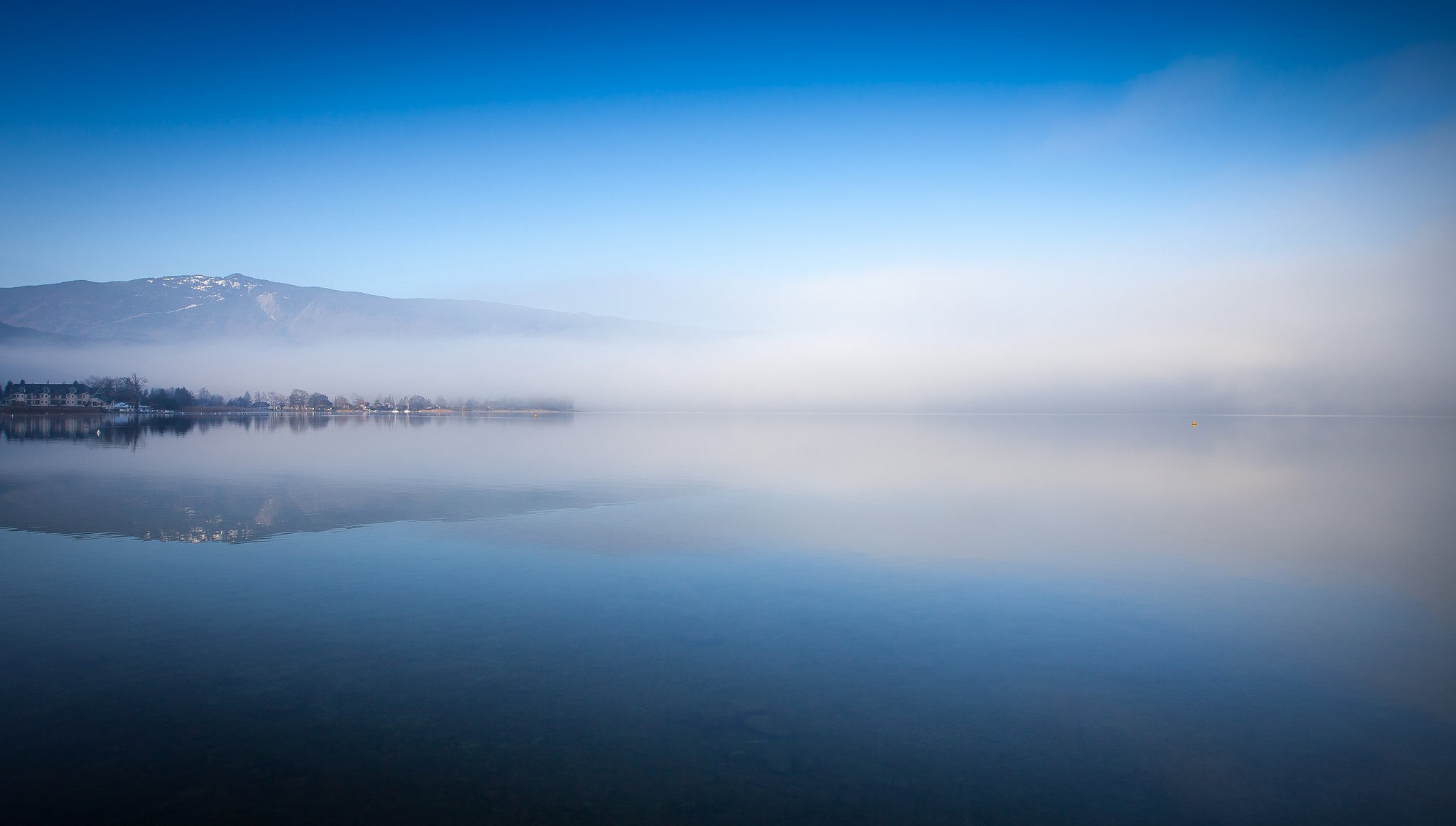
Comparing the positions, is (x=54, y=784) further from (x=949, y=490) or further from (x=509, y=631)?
(x=949, y=490)

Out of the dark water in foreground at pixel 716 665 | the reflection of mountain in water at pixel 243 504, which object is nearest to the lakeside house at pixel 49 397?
the reflection of mountain in water at pixel 243 504

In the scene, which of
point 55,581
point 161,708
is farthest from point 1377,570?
point 55,581

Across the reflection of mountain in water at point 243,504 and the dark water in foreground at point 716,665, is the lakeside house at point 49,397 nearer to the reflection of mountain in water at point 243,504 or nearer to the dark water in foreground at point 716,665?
the reflection of mountain in water at point 243,504

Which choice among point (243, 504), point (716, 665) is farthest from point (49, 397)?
point (716, 665)

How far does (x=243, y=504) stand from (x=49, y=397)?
7749 inches

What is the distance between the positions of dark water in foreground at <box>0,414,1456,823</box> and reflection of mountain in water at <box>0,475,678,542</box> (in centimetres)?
26

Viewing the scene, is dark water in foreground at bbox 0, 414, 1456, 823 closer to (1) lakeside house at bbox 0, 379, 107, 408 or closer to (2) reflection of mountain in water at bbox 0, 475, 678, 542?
(2) reflection of mountain in water at bbox 0, 475, 678, 542

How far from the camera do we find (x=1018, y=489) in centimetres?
2878

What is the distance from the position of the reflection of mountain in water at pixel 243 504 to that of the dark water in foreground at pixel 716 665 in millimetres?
262

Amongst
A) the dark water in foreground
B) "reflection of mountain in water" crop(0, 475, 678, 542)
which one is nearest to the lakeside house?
"reflection of mountain in water" crop(0, 475, 678, 542)

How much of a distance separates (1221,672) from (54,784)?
1339 centimetres

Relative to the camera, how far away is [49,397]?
159375 millimetres

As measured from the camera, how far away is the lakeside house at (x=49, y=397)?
157m

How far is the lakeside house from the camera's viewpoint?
15725 cm
